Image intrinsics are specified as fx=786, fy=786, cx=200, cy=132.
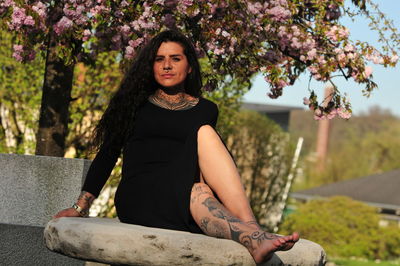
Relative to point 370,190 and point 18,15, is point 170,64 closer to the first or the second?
point 18,15

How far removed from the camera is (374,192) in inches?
1260

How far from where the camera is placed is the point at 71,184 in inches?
226

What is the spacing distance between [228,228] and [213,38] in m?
2.55

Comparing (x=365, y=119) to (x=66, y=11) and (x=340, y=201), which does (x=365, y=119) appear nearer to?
(x=340, y=201)

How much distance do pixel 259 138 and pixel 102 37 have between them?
11309 mm

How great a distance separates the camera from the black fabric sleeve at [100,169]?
14.6 feet

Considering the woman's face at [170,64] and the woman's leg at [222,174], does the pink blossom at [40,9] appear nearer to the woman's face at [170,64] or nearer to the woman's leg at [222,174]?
the woman's face at [170,64]

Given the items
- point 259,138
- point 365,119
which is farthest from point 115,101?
point 365,119

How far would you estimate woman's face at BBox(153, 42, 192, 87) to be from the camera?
4.46 meters

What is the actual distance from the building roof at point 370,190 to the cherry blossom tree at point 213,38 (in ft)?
79.4

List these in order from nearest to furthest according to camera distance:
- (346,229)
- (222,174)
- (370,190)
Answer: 1. (222,174)
2. (346,229)
3. (370,190)

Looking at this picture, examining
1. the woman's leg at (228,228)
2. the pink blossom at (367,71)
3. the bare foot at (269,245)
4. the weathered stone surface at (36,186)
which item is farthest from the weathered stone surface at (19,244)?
the pink blossom at (367,71)

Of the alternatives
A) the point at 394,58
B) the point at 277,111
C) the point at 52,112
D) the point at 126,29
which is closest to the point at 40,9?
the point at 126,29

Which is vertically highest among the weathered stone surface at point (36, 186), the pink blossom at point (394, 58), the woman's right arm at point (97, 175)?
the pink blossom at point (394, 58)
